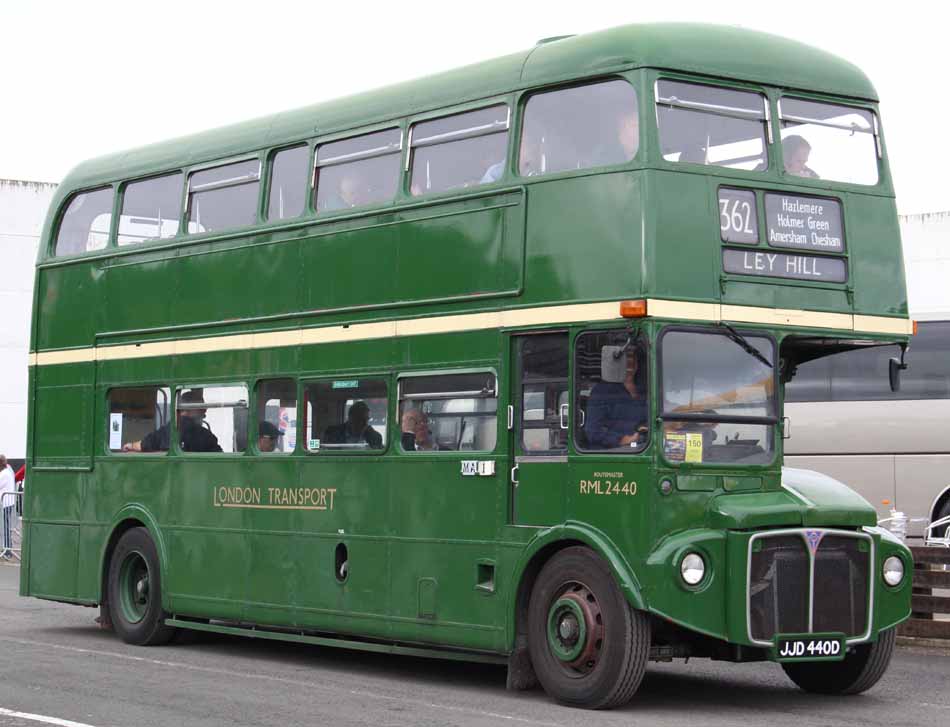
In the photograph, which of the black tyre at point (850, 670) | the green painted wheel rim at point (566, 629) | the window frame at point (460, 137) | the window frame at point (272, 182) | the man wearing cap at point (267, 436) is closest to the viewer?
the green painted wheel rim at point (566, 629)

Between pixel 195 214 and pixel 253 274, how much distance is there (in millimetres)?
1274

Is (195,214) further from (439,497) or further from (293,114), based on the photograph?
(439,497)

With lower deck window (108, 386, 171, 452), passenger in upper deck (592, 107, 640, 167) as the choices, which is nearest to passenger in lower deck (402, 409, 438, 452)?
passenger in upper deck (592, 107, 640, 167)

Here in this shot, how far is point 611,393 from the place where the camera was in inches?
475

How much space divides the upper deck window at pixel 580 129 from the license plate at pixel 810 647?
3.49 metres

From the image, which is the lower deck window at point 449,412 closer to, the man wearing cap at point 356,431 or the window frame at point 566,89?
the man wearing cap at point 356,431

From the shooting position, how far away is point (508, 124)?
13.1m

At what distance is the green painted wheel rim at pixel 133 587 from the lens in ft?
55.6

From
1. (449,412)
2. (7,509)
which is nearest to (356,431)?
(449,412)

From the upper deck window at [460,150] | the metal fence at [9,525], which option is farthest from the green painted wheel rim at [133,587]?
the metal fence at [9,525]

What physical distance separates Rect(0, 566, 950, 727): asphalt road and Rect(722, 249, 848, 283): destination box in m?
3.08

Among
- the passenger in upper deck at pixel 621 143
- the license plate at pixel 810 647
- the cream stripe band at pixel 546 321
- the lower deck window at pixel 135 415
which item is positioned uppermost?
the passenger in upper deck at pixel 621 143

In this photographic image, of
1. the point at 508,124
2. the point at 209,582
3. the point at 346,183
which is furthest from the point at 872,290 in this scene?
the point at 209,582

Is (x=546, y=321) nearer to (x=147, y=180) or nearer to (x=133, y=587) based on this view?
(x=147, y=180)
